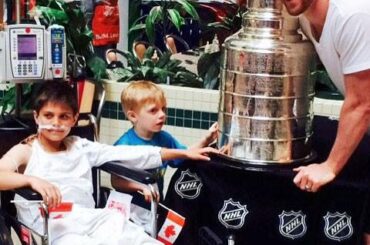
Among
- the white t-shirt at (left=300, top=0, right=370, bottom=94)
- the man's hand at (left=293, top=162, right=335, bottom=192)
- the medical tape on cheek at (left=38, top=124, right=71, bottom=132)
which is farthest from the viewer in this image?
the medical tape on cheek at (left=38, top=124, right=71, bottom=132)

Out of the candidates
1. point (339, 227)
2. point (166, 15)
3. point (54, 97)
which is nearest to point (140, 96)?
point (54, 97)

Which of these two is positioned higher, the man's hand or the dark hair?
the dark hair

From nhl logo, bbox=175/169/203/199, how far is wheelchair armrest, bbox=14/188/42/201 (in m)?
0.47

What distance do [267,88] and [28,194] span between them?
840mm

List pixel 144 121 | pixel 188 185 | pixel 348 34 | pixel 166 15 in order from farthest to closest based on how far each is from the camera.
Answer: pixel 166 15
pixel 144 121
pixel 188 185
pixel 348 34

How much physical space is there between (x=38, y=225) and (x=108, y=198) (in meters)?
0.33

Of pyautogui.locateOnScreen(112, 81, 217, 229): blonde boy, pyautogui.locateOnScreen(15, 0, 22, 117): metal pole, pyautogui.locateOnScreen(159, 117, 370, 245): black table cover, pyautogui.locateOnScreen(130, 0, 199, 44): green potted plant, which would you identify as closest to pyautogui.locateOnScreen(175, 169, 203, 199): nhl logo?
pyautogui.locateOnScreen(159, 117, 370, 245): black table cover

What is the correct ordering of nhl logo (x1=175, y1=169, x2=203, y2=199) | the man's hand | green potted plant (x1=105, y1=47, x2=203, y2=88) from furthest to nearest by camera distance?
green potted plant (x1=105, y1=47, x2=203, y2=88)
nhl logo (x1=175, y1=169, x2=203, y2=199)
the man's hand

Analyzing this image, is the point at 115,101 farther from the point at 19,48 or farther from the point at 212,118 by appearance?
the point at 19,48

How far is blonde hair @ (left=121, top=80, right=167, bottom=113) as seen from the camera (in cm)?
292

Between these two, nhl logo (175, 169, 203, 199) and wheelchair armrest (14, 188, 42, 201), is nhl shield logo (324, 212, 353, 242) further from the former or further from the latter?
wheelchair armrest (14, 188, 42, 201)

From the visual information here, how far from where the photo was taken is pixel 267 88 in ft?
7.86

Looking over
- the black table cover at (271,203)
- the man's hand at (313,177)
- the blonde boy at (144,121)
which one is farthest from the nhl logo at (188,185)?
the man's hand at (313,177)

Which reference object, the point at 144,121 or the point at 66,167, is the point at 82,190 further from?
the point at 144,121
